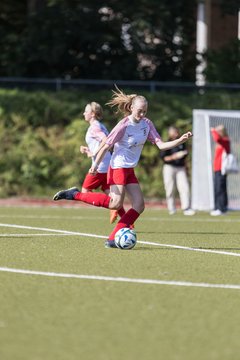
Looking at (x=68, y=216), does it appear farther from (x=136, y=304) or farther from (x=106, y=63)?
(x=106, y=63)

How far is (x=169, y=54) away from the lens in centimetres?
3819

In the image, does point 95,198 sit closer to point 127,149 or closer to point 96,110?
point 127,149

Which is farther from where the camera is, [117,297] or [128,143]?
[128,143]

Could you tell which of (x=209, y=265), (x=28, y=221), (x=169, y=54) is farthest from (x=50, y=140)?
(x=209, y=265)

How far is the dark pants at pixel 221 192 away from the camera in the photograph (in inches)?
984

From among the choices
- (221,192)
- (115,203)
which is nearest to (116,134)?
(115,203)

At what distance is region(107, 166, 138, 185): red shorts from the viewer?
1420 centimetres

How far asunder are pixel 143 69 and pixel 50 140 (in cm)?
734

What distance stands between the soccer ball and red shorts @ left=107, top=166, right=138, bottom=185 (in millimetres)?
624

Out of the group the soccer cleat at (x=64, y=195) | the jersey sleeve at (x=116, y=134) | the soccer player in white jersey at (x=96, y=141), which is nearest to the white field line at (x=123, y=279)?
the jersey sleeve at (x=116, y=134)

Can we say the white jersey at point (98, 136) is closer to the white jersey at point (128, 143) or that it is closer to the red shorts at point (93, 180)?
the red shorts at point (93, 180)

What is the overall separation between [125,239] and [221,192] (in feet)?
37.5

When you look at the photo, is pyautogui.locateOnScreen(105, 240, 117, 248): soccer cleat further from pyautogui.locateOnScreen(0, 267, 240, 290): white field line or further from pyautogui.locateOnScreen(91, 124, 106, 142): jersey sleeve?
pyautogui.locateOnScreen(91, 124, 106, 142): jersey sleeve

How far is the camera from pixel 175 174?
2514cm
